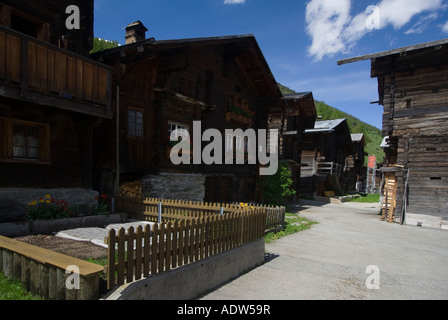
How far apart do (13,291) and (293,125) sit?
26391 mm

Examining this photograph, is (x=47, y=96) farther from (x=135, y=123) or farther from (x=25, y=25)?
(x=135, y=123)

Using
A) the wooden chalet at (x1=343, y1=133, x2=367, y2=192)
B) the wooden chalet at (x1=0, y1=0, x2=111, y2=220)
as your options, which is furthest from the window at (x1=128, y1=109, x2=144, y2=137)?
the wooden chalet at (x1=343, y1=133, x2=367, y2=192)

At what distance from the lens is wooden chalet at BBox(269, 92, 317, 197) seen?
26328 mm

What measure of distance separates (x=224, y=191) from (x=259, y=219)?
10.2 metres

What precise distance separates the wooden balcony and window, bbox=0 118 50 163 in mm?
1580

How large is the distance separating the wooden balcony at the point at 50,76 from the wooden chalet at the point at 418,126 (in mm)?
14473

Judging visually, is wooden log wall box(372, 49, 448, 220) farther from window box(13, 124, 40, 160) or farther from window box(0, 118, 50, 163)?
window box(13, 124, 40, 160)

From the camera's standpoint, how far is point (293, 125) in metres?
28.2

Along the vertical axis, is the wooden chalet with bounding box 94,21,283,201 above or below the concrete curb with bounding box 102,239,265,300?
above

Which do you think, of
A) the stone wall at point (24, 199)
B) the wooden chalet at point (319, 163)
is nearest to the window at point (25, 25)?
the stone wall at point (24, 199)

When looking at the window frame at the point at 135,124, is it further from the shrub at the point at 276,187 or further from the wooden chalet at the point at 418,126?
the wooden chalet at the point at 418,126

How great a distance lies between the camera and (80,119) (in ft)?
33.6

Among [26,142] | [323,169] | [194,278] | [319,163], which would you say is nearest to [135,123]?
[26,142]
